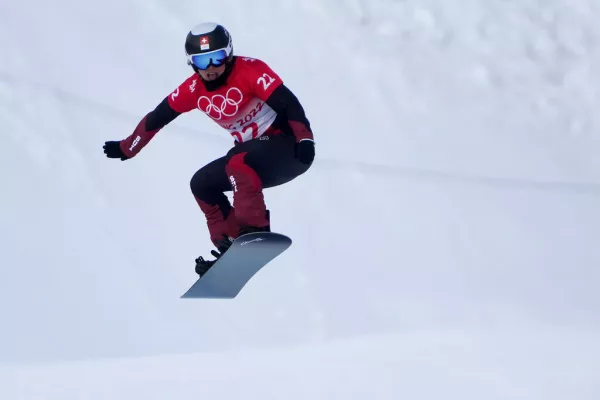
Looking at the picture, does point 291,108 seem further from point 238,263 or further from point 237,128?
point 238,263

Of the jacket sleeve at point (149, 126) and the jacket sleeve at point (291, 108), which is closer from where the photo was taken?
the jacket sleeve at point (291, 108)

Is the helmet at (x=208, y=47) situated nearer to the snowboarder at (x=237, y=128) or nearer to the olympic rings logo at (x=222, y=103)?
the snowboarder at (x=237, y=128)

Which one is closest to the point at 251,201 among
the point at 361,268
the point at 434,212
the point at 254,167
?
the point at 254,167

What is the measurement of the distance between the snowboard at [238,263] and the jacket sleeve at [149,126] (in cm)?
96

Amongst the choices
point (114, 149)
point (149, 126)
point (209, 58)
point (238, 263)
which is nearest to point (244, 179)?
point (238, 263)

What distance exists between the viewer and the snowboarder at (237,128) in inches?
227

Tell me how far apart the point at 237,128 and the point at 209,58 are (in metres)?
0.64

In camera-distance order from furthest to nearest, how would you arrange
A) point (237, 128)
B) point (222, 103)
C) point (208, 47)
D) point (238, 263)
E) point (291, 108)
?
1. point (237, 128)
2. point (238, 263)
3. point (222, 103)
4. point (291, 108)
5. point (208, 47)

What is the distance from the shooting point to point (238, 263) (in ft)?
20.1

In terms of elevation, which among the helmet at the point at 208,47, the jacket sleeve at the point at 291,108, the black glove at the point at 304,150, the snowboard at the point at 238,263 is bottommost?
the snowboard at the point at 238,263

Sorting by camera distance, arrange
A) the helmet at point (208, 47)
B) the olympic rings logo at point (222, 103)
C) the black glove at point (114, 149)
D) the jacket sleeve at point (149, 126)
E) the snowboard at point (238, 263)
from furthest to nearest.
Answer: the black glove at point (114, 149), the jacket sleeve at point (149, 126), the olympic rings logo at point (222, 103), the snowboard at point (238, 263), the helmet at point (208, 47)

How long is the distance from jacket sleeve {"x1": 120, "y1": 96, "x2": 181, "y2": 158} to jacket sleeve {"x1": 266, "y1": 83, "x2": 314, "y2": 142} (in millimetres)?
766

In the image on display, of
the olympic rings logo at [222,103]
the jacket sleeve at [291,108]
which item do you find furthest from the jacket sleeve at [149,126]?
the jacket sleeve at [291,108]

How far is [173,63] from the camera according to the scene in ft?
34.8
